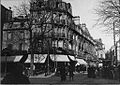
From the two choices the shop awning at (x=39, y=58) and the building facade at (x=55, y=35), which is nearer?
the building facade at (x=55, y=35)

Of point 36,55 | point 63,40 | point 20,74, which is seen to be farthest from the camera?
point 63,40

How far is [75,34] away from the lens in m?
45.8

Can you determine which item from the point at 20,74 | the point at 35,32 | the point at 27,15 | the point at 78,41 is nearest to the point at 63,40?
the point at 35,32

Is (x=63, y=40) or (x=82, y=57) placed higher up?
(x=63, y=40)

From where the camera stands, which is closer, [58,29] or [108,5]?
[108,5]

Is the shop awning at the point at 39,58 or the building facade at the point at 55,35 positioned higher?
the building facade at the point at 55,35

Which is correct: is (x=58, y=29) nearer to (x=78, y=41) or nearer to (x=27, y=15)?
(x=78, y=41)

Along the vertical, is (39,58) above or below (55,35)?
below

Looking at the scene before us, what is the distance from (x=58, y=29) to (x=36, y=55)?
6.97m

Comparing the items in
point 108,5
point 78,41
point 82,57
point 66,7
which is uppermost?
point 66,7

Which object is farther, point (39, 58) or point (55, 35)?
point (55, 35)

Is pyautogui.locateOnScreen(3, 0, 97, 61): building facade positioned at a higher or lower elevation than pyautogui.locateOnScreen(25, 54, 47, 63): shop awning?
higher

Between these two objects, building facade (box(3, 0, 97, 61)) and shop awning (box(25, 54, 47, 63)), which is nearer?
building facade (box(3, 0, 97, 61))

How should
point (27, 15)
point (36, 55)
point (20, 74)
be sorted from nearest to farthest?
point (20, 74)
point (27, 15)
point (36, 55)
